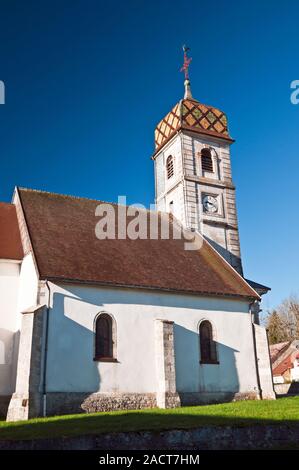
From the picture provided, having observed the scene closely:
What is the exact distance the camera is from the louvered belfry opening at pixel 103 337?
18.4 m

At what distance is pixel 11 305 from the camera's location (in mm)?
Result: 19844

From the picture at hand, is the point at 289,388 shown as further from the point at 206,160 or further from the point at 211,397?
the point at 206,160

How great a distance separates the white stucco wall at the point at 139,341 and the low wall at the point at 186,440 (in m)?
6.67

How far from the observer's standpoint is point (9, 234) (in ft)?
70.1

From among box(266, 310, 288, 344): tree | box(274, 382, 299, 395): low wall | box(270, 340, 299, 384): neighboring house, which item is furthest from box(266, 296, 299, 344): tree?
box(274, 382, 299, 395): low wall

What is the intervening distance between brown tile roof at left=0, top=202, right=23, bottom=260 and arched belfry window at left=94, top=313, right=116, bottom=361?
4727mm

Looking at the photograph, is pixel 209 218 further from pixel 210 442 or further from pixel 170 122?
pixel 210 442

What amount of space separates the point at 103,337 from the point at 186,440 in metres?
8.30

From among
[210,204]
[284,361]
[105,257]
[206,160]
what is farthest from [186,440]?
[284,361]

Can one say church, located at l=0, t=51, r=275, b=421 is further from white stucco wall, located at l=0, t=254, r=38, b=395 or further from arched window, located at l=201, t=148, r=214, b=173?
arched window, located at l=201, t=148, r=214, b=173

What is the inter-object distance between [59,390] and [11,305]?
15.7 ft

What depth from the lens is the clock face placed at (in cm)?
2833
